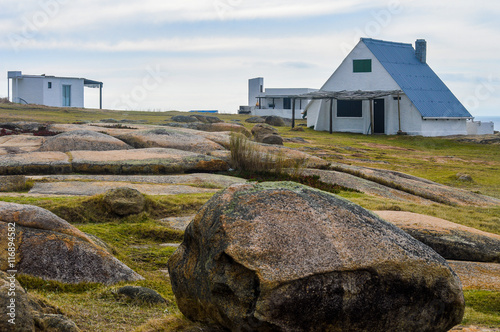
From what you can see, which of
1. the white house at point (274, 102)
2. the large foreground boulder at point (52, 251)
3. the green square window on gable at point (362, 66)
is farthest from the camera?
the white house at point (274, 102)

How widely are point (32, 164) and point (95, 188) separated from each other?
325 centimetres

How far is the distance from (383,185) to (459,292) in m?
12.3

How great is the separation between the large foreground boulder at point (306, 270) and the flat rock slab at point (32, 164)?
11030mm

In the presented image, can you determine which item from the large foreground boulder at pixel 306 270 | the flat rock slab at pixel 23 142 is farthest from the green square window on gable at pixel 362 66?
the large foreground boulder at pixel 306 270

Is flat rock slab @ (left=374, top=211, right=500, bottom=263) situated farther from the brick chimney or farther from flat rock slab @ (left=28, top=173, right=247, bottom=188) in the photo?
the brick chimney

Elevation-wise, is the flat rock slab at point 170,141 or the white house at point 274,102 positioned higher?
the white house at point 274,102

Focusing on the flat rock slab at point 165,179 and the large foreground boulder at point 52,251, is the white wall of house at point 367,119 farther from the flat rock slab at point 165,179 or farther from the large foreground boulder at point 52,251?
the large foreground boulder at point 52,251

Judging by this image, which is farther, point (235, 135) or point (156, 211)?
point (235, 135)

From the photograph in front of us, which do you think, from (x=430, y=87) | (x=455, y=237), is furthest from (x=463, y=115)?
(x=455, y=237)

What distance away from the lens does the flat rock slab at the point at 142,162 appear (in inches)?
619

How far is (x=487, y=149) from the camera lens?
33781 mm

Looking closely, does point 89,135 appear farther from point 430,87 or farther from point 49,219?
point 430,87

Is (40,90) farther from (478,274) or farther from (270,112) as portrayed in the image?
(478,274)

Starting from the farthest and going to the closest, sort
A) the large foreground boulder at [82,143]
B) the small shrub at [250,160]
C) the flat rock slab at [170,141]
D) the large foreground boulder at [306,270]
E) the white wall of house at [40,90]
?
1. the white wall of house at [40,90]
2. the flat rock slab at [170,141]
3. the large foreground boulder at [82,143]
4. the small shrub at [250,160]
5. the large foreground boulder at [306,270]
